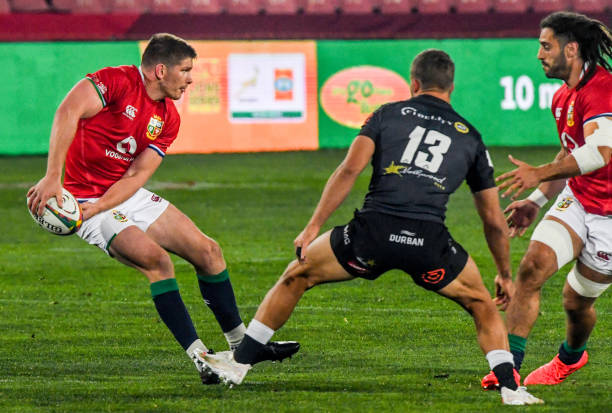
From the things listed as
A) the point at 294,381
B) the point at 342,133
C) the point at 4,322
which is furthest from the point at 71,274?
the point at 342,133

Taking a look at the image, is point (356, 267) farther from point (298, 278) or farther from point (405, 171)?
point (405, 171)

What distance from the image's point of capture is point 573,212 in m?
6.48

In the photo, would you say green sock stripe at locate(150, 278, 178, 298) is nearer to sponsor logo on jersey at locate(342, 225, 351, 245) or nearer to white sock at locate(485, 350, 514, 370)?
sponsor logo on jersey at locate(342, 225, 351, 245)

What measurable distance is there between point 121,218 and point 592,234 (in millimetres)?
2687

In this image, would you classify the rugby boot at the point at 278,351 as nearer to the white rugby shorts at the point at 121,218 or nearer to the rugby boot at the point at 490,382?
the white rugby shorts at the point at 121,218

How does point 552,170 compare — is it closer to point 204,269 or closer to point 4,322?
point 204,269

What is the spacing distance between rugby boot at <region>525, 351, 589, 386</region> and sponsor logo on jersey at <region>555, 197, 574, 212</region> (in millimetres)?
868

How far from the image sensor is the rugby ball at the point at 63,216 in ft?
20.5

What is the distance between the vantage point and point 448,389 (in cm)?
608

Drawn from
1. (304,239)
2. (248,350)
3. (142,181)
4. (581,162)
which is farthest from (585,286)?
(142,181)

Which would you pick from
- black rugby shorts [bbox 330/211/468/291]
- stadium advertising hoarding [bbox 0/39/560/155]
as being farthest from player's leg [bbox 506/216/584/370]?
stadium advertising hoarding [bbox 0/39/560/155]

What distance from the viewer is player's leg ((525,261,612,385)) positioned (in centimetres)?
649

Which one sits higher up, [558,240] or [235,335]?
[558,240]

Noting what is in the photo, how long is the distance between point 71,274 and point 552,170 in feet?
18.8
